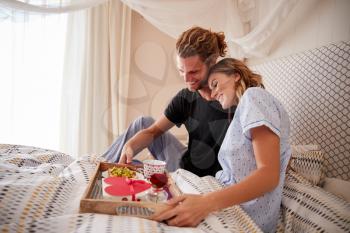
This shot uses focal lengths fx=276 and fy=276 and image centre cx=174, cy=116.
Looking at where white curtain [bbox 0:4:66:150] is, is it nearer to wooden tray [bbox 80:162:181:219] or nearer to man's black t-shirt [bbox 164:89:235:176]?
man's black t-shirt [bbox 164:89:235:176]

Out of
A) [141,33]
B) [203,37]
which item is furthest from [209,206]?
[141,33]

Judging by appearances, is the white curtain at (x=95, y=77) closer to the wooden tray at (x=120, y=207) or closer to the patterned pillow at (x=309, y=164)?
the patterned pillow at (x=309, y=164)

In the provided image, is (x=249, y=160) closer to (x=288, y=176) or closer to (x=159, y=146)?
(x=288, y=176)

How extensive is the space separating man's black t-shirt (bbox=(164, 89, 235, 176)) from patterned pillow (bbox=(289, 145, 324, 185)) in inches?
13.2

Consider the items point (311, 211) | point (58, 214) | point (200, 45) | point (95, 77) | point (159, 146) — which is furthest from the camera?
point (95, 77)

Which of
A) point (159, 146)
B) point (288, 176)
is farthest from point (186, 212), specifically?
point (159, 146)

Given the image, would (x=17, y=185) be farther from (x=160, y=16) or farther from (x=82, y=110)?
(x=82, y=110)

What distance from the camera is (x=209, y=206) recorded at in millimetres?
684

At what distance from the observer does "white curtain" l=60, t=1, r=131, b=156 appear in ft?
7.88

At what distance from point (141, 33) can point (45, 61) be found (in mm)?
905

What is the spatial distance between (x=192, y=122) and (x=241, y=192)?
0.83 m

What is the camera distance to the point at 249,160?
2.96 ft

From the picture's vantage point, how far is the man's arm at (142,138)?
1.34 metres

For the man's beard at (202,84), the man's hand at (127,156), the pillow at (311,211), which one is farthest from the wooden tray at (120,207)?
the man's beard at (202,84)
